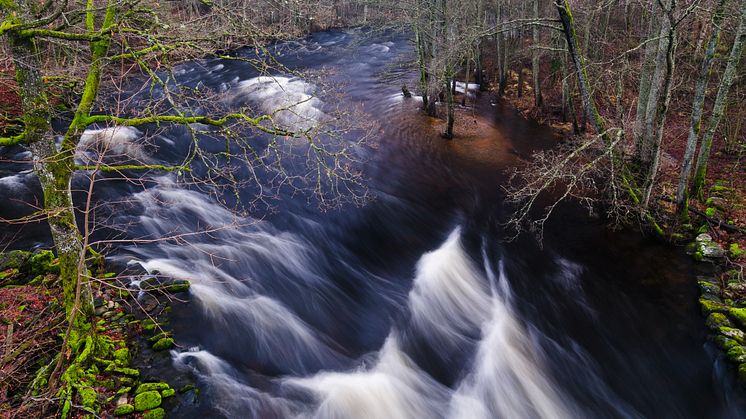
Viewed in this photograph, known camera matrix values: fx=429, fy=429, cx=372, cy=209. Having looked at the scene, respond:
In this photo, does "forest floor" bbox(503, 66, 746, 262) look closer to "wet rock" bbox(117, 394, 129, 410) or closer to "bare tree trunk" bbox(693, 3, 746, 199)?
"bare tree trunk" bbox(693, 3, 746, 199)

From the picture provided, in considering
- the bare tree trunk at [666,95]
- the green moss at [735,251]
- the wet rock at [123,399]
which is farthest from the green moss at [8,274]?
the green moss at [735,251]

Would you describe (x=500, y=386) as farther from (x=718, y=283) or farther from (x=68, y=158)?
(x=68, y=158)

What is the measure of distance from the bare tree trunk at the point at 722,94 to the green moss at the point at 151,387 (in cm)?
1210

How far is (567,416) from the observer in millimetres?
7453

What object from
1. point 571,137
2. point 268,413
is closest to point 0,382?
point 268,413

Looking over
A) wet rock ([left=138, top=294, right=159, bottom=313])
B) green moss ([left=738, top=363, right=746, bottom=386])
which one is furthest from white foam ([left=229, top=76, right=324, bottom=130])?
green moss ([left=738, top=363, right=746, bottom=386])

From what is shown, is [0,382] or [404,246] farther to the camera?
[404,246]

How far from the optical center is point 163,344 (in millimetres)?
7246

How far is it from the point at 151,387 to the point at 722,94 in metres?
12.3

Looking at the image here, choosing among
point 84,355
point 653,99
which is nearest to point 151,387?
point 84,355

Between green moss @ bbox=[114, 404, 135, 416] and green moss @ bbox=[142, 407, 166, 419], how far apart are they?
21 centimetres

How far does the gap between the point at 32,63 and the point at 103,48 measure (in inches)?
37.0

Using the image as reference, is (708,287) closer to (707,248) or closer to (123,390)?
(707,248)

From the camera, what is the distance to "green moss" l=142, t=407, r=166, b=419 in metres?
6.05
